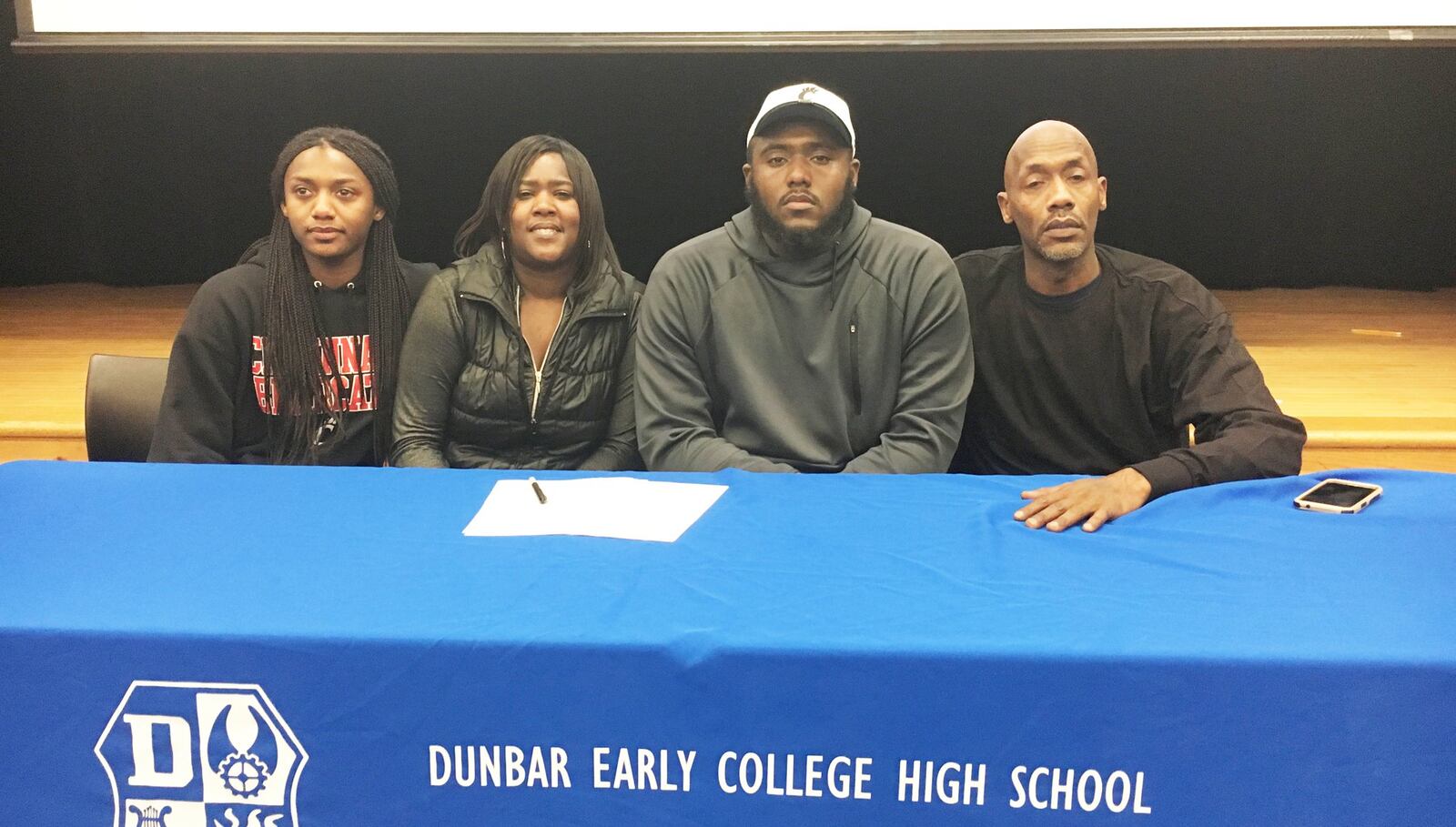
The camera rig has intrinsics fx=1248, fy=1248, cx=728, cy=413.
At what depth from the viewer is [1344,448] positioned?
9.60ft

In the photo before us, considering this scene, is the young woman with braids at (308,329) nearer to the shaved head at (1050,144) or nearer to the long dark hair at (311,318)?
the long dark hair at (311,318)

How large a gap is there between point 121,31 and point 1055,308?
2.66 metres

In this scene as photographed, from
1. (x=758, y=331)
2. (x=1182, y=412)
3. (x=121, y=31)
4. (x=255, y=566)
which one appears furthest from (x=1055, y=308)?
(x=121, y=31)

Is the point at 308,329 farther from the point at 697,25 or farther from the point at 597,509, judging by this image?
the point at 697,25

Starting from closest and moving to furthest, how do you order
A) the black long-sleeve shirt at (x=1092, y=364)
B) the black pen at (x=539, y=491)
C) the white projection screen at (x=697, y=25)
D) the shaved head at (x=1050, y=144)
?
the black pen at (x=539, y=491)
the black long-sleeve shirt at (x=1092, y=364)
the shaved head at (x=1050, y=144)
the white projection screen at (x=697, y=25)

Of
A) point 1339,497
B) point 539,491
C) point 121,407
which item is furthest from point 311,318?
point 1339,497

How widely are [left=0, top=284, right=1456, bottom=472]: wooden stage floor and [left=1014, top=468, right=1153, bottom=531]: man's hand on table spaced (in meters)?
1.50

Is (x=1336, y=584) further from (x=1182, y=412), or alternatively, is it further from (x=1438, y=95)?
(x=1438, y=95)

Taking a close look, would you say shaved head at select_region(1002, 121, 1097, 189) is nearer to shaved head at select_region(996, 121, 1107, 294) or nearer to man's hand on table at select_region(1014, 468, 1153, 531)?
shaved head at select_region(996, 121, 1107, 294)

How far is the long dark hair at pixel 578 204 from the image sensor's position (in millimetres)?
2354

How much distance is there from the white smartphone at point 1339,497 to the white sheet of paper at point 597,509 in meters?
0.75

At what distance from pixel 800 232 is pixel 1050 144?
49cm

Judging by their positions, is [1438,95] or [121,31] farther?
[1438,95]

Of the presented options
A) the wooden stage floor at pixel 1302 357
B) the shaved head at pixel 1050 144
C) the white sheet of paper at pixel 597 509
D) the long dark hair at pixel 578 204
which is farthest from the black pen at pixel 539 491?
the wooden stage floor at pixel 1302 357
